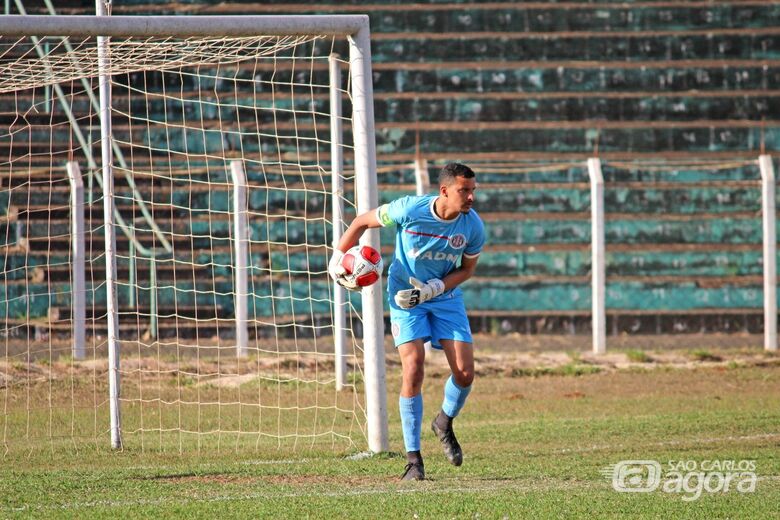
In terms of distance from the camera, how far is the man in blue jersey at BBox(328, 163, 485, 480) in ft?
24.1

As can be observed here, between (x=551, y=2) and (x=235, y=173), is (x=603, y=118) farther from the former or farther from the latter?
(x=235, y=173)

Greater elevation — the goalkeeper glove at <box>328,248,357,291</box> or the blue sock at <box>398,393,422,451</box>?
the goalkeeper glove at <box>328,248,357,291</box>

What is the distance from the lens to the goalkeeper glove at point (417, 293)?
7293mm

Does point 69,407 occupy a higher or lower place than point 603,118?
lower

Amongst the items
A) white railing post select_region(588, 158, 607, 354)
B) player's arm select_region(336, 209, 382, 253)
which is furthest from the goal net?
white railing post select_region(588, 158, 607, 354)

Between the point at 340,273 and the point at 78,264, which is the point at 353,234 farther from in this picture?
the point at 78,264

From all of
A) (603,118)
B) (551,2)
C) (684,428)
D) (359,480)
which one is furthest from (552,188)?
(359,480)

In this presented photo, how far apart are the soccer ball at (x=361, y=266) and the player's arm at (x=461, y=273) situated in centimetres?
42

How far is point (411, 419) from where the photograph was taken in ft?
24.3

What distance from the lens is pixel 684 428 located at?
9406 mm

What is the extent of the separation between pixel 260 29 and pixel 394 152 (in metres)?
9.05

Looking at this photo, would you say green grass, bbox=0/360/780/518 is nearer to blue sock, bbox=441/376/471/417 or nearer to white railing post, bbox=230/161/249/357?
blue sock, bbox=441/376/471/417

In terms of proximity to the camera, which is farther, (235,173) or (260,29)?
(235,173)

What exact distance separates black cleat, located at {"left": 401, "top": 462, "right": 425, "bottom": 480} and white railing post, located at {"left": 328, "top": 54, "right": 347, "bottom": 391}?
2044mm
